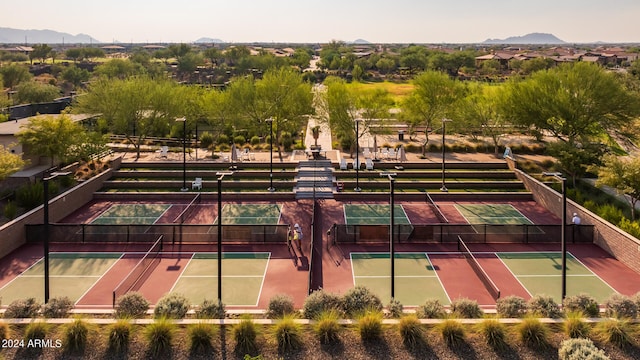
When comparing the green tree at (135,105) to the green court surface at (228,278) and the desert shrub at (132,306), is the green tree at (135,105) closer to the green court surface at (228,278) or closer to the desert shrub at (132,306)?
the green court surface at (228,278)

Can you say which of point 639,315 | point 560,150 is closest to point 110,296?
point 639,315

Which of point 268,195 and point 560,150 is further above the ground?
point 560,150

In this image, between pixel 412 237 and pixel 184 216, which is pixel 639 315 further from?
pixel 184 216

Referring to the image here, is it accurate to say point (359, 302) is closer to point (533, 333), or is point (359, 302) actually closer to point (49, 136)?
point (533, 333)

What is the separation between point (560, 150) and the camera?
1180 inches

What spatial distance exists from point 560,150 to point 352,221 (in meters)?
15.3

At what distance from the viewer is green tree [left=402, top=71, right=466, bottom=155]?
4122 centimetres

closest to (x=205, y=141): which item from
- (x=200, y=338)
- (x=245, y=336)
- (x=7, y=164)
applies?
(x=7, y=164)

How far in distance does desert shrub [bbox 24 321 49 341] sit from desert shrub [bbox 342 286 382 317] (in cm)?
808

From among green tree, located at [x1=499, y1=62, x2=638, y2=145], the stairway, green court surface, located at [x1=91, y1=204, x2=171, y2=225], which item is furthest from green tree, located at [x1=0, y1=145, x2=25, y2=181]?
green tree, located at [x1=499, y1=62, x2=638, y2=145]

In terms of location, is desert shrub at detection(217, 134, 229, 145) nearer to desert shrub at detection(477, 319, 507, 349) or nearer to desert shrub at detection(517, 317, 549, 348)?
desert shrub at detection(477, 319, 507, 349)

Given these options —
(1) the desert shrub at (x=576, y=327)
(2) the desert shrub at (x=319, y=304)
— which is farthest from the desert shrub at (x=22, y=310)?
(1) the desert shrub at (x=576, y=327)

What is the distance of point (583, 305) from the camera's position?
13.7 meters

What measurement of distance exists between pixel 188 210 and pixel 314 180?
8.69m
